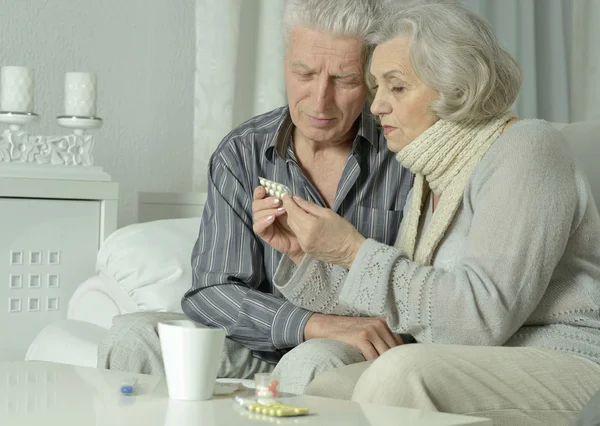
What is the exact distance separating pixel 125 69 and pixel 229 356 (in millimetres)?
1495

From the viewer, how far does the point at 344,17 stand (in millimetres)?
1807

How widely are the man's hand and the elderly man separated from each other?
2 centimetres

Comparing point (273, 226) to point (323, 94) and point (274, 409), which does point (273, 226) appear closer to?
point (323, 94)

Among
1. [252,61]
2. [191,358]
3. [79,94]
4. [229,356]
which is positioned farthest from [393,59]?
[252,61]

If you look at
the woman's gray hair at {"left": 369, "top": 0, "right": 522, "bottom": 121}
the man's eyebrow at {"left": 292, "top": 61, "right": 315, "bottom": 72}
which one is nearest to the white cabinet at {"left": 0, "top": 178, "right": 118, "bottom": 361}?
the man's eyebrow at {"left": 292, "top": 61, "right": 315, "bottom": 72}

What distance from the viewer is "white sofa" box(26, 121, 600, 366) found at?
6.80ft

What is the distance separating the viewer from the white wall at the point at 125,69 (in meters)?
2.82

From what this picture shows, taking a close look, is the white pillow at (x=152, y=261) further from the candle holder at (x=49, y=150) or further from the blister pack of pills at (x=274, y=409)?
the blister pack of pills at (x=274, y=409)

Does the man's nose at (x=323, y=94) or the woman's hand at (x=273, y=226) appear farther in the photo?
the man's nose at (x=323, y=94)

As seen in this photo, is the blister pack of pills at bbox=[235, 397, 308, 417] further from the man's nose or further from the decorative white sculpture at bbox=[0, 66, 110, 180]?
the decorative white sculpture at bbox=[0, 66, 110, 180]

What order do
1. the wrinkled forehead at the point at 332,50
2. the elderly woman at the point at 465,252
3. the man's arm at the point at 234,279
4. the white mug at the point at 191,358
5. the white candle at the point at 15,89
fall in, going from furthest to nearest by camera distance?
the white candle at the point at 15,89
the wrinkled forehead at the point at 332,50
the man's arm at the point at 234,279
the elderly woman at the point at 465,252
the white mug at the point at 191,358

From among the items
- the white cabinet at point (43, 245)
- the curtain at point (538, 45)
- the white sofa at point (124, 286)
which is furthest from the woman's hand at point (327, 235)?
the curtain at point (538, 45)

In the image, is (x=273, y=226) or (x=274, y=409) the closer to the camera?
(x=274, y=409)

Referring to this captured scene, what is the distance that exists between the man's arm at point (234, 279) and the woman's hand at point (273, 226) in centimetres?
10
